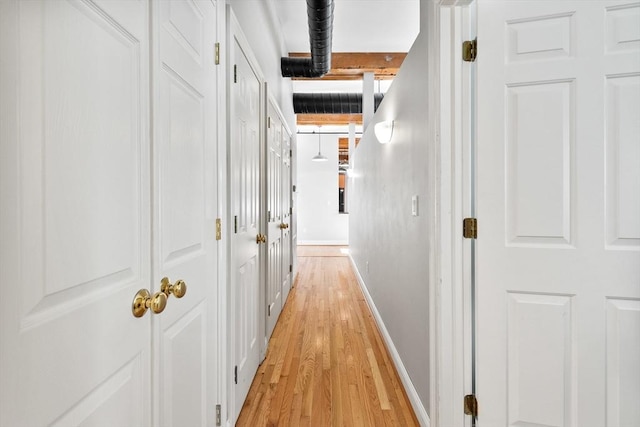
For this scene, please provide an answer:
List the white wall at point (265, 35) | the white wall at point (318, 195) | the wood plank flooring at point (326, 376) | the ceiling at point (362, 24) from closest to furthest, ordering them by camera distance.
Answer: the wood plank flooring at point (326, 376)
the white wall at point (265, 35)
the ceiling at point (362, 24)
the white wall at point (318, 195)

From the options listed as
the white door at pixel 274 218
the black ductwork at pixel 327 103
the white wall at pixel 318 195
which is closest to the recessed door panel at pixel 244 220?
the white door at pixel 274 218

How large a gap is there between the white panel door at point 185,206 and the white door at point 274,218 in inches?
49.2

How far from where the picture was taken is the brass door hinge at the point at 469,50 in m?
1.37

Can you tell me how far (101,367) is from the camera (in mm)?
684

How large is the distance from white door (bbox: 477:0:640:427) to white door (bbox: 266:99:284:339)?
172 centimetres

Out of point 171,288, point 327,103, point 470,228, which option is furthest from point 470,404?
point 327,103

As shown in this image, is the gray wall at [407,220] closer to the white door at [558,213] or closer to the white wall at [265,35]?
the white door at [558,213]

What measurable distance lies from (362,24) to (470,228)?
121 inches

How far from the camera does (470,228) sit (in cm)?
138

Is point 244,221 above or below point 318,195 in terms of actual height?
below

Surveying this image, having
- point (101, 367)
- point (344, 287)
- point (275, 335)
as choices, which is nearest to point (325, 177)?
point (344, 287)

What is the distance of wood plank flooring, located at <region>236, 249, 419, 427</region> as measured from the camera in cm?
175

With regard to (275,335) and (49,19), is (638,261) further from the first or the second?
(275,335)

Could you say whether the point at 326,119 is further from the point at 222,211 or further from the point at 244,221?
the point at 222,211
